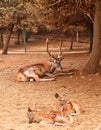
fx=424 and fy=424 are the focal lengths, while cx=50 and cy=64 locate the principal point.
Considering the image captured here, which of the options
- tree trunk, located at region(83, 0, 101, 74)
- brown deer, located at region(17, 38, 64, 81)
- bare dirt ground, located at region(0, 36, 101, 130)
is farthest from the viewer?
tree trunk, located at region(83, 0, 101, 74)

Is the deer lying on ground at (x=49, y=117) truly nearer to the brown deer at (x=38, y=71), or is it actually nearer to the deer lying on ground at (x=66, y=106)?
the deer lying on ground at (x=66, y=106)

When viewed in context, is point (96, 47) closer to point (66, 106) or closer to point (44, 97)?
point (44, 97)

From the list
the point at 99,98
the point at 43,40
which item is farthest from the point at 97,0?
the point at 43,40

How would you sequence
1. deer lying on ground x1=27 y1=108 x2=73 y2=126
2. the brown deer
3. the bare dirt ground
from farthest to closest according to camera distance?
the brown deer, the bare dirt ground, deer lying on ground x1=27 y1=108 x2=73 y2=126

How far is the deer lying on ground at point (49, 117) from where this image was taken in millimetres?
6742

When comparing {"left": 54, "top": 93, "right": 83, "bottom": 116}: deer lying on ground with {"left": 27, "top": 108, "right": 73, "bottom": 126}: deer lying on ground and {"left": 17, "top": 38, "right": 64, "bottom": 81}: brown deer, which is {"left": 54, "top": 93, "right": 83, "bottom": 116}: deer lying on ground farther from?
{"left": 17, "top": 38, "right": 64, "bottom": 81}: brown deer

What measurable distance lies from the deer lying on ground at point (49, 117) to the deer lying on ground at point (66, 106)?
165mm

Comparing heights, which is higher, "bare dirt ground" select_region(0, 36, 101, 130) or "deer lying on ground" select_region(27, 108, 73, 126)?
"deer lying on ground" select_region(27, 108, 73, 126)

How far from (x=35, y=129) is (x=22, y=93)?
399 cm

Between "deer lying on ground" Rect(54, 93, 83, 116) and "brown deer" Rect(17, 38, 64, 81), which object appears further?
"brown deer" Rect(17, 38, 64, 81)

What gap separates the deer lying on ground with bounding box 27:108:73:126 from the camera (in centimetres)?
674

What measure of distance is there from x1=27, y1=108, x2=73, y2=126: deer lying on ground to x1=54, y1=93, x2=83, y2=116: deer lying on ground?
17 centimetres

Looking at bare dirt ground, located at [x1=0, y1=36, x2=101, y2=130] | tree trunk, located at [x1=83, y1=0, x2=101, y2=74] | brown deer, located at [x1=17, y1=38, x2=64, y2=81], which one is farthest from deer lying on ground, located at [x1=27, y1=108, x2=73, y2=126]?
tree trunk, located at [x1=83, y1=0, x2=101, y2=74]

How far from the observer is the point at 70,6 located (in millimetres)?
14797
